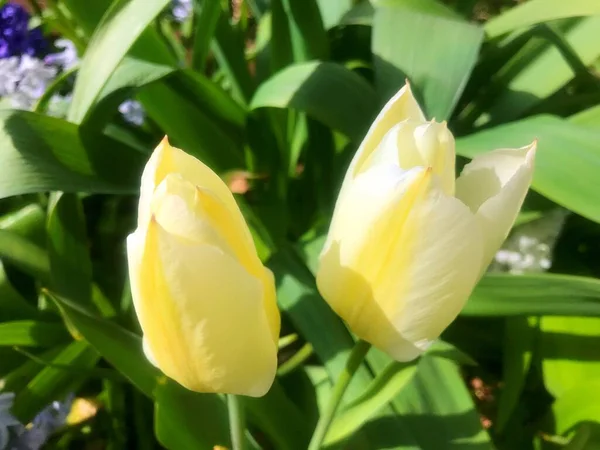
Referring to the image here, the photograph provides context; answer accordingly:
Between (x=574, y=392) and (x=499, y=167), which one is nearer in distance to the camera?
(x=499, y=167)

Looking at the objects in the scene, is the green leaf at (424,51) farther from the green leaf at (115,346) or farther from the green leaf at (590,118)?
the green leaf at (115,346)

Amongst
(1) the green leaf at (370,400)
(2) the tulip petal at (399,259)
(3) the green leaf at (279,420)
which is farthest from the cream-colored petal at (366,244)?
(3) the green leaf at (279,420)

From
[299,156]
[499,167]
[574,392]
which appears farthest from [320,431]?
[299,156]

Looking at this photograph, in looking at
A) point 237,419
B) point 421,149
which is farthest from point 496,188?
point 237,419

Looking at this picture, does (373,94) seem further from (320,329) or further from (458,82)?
(320,329)

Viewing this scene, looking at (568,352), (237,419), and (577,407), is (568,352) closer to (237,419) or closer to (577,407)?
(577,407)

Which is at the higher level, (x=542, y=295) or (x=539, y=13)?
(x=539, y=13)

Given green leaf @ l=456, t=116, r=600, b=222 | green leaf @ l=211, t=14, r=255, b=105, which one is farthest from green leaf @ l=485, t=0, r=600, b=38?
green leaf @ l=211, t=14, r=255, b=105
